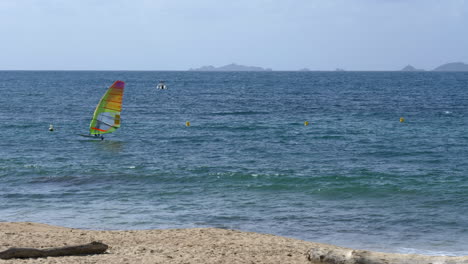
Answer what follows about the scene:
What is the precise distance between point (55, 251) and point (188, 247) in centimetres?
366

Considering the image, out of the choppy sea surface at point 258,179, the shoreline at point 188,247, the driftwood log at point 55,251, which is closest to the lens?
the driftwood log at point 55,251

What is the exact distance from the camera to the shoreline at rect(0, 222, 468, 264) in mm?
14039

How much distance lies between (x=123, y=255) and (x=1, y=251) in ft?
9.40

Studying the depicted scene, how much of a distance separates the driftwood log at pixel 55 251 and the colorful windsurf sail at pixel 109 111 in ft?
87.4

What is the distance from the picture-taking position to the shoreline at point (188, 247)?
14039 millimetres

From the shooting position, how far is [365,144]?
3903cm

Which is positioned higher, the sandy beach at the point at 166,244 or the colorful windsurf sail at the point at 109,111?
the colorful windsurf sail at the point at 109,111

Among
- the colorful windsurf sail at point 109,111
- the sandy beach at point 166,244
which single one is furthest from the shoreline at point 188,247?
the colorful windsurf sail at point 109,111

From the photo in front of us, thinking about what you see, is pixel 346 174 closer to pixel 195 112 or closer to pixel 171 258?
pixel 171 258

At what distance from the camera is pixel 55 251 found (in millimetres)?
14391

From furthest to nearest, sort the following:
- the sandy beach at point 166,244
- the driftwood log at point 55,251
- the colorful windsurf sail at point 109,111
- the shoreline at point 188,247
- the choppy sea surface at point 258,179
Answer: the colorful windsurf sail at point 109,111
the choppy sea surface at point 258,179
the sandy beach at point 166,244
the shoreline at point 188,247
the driftwood log at point 55,251

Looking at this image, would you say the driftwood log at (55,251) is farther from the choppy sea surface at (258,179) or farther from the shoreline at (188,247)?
the choppy sea surface at (258,179)

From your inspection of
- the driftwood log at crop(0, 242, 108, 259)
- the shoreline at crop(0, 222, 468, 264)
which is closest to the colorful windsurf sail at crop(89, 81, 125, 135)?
the shoreline at crop(0, 222, 468, 264)

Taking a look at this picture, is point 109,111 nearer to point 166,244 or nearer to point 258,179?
point 258,179
